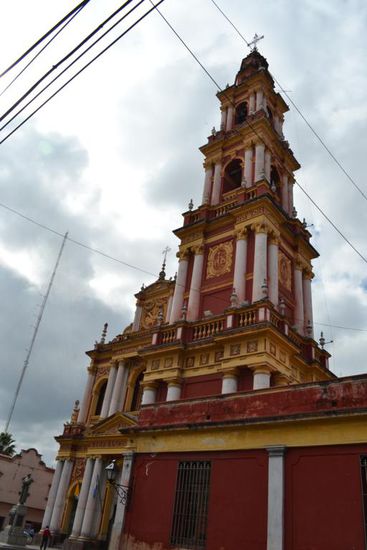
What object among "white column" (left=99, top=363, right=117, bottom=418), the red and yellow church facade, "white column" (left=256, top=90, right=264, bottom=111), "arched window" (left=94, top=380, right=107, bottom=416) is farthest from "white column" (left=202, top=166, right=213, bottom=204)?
"arched window" (left=94, top=380, right=107, bottom=416)

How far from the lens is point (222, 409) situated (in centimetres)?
1046

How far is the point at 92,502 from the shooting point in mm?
22609

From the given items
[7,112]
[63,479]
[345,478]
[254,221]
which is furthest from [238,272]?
[63,479]

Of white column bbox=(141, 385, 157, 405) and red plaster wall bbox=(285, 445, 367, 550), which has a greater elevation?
white column bbox=(141, 385, 157, 405)

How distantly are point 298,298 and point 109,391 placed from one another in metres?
12.1

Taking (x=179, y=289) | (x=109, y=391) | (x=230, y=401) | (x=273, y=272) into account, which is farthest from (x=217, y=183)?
(x=230, y=401)

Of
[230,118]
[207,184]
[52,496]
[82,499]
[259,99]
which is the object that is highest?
[259,99]

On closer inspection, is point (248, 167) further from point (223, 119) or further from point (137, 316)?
point (137, 316)

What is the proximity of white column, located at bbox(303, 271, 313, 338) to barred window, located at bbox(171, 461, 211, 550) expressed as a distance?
38.0ft

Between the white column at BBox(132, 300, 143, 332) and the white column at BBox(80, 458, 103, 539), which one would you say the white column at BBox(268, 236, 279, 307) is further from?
the white column at BBox(80, 458, 103, 539)

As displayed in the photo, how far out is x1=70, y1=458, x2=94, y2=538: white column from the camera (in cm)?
2209

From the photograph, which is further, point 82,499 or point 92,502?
point 82,499

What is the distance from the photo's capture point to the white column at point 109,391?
2583 cm

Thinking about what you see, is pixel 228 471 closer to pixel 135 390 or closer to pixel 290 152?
pixel 135 390
